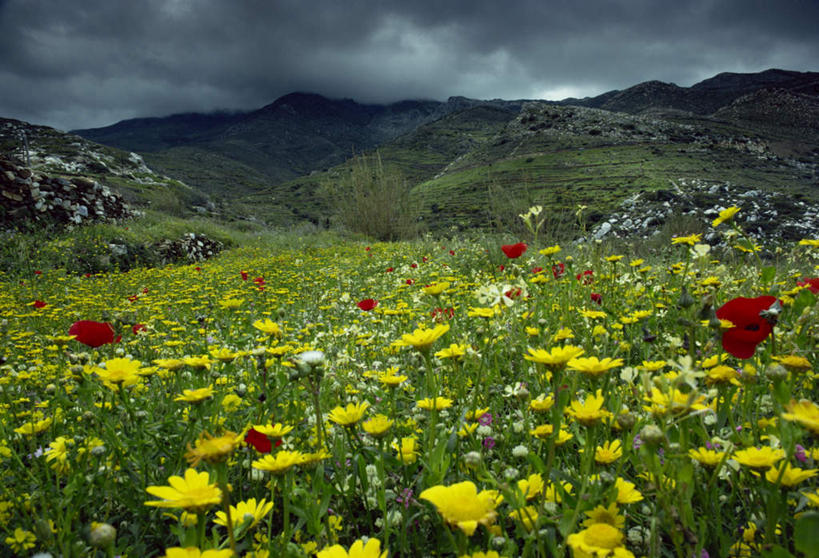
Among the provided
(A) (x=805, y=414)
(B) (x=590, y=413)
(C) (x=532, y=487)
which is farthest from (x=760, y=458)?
(C) (x=532, y=487)

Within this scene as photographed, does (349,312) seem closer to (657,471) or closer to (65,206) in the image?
(657,471)

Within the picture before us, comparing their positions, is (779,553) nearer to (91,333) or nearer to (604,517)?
(604,517)

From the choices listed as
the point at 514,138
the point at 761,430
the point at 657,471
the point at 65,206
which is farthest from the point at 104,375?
the point at 514,138

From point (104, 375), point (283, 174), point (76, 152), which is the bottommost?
point (104, 375)

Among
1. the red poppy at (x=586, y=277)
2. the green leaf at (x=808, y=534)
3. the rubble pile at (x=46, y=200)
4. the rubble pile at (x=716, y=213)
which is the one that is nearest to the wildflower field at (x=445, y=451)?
the green leaf at (x=808, y=534)

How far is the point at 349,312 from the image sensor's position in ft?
10.9

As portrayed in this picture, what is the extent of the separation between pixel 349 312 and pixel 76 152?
51.1 metres

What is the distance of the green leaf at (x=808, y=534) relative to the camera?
42 cm

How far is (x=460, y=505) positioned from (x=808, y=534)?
40 centimetres

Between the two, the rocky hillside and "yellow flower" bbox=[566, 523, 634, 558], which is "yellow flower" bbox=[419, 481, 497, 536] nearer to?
"yellow flower" bbox=[566, 523, 634, 558]

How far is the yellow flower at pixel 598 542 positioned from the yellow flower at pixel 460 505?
15 centimetres

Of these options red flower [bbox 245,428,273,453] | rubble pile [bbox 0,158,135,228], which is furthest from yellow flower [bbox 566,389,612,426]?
rubble pile [bbox 0,158,135,228]

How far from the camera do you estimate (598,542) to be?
60 centimetres

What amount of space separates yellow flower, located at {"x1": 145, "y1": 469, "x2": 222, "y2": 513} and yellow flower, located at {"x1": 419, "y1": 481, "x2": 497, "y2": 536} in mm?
322
